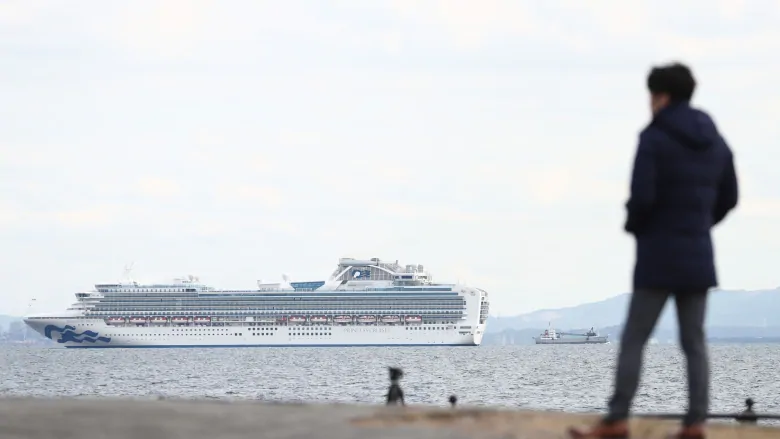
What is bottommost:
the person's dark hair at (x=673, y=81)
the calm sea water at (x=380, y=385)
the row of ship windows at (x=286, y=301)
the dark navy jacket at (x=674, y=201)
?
the calm sea water at (x=380, y=385)

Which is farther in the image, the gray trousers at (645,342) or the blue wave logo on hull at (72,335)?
the blue wave logo on hull at (72,335)

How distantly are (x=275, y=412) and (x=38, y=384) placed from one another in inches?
2061

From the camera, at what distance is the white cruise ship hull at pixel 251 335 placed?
5025 inches

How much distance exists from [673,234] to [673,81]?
756mm

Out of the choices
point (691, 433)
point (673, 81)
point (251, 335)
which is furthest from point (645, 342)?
point (251, 335)

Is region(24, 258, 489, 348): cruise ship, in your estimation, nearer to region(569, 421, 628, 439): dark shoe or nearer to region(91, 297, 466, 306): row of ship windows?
region(91, 297, 466, 306): row of ship windows

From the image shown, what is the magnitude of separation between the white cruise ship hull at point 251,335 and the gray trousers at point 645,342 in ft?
399

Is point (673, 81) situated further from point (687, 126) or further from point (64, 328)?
point (64, 328)

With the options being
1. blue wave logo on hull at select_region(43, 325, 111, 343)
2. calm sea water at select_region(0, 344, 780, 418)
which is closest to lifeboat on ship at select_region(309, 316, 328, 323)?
blue wave logo on hull at select_region(43, 325, 111, 343)

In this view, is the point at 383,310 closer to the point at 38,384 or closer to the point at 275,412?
the point at 38,384

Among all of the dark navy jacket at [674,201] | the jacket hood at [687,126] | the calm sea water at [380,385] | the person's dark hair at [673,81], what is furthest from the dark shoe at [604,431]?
the calm sea water at [380,385]

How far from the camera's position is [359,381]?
56.4 meters

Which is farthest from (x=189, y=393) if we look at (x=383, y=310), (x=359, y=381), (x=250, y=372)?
(x=383, y=310)

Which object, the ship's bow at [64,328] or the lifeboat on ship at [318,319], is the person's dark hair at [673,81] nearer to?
the lifeboat on ship at [318,319]
